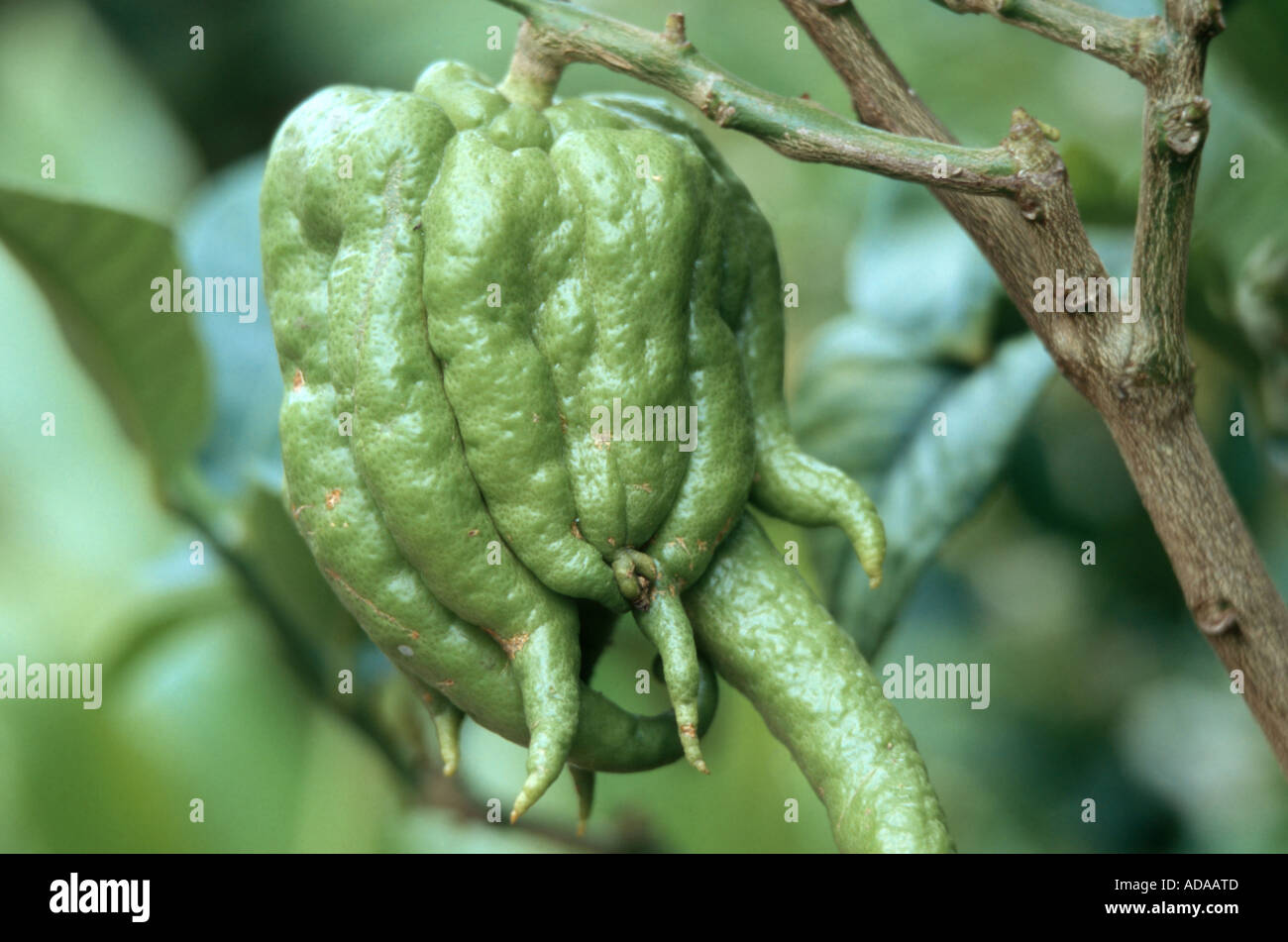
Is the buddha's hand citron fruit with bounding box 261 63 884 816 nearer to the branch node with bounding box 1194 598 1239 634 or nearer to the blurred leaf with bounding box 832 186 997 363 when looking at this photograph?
the branch node with bounding box 1194 598 1239 634

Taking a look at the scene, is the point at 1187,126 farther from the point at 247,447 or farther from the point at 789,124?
the point at 247,447

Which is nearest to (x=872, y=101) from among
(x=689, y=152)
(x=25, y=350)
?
(x=689, y=152)

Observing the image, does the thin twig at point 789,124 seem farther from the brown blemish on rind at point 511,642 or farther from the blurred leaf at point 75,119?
the blurred leaf at point 75,119

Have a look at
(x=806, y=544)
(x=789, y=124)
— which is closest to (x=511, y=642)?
(x=789, y=124)

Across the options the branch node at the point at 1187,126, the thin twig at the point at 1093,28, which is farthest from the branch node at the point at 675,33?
the branch node at the point at 1187,126

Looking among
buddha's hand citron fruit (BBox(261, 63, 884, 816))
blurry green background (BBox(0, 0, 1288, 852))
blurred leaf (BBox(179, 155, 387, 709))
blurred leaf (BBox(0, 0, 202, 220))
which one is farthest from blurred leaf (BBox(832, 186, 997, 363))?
blurred leaf (BBox(0, 0, 202, 220))
